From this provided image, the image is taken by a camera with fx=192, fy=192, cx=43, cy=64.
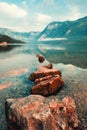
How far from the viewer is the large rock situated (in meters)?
13.6

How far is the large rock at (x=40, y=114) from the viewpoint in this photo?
13648mm

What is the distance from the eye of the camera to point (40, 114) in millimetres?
13828

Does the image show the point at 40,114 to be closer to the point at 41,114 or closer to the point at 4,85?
the point at 41,114

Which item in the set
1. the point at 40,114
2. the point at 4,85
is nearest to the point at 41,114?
the point at 40,114

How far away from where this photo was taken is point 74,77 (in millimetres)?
35031

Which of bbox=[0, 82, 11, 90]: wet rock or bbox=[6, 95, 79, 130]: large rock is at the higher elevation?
bbox=[6, 95, 79, 130]: large rock

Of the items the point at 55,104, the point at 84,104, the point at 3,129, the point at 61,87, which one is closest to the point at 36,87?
the point at 61,87

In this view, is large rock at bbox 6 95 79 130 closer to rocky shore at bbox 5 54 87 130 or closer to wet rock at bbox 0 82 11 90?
rocky shore at bbox 5 54 87 130

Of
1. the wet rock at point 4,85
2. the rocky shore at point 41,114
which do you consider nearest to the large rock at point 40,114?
the rocky shore at point 41,114

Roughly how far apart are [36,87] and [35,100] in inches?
378

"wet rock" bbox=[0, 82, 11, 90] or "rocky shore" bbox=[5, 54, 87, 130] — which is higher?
"rocky shore" bbox=[5, 54, 87, 130]

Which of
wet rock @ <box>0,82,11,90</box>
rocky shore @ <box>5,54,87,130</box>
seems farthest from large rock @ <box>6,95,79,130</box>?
wet rock @ <box>0,82,11,90</box>

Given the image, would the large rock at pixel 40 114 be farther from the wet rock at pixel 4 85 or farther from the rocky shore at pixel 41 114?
the wet rock at pixel 4 85

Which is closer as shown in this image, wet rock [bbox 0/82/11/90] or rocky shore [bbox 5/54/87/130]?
rocky shore [bbox 5/54/87/130]
